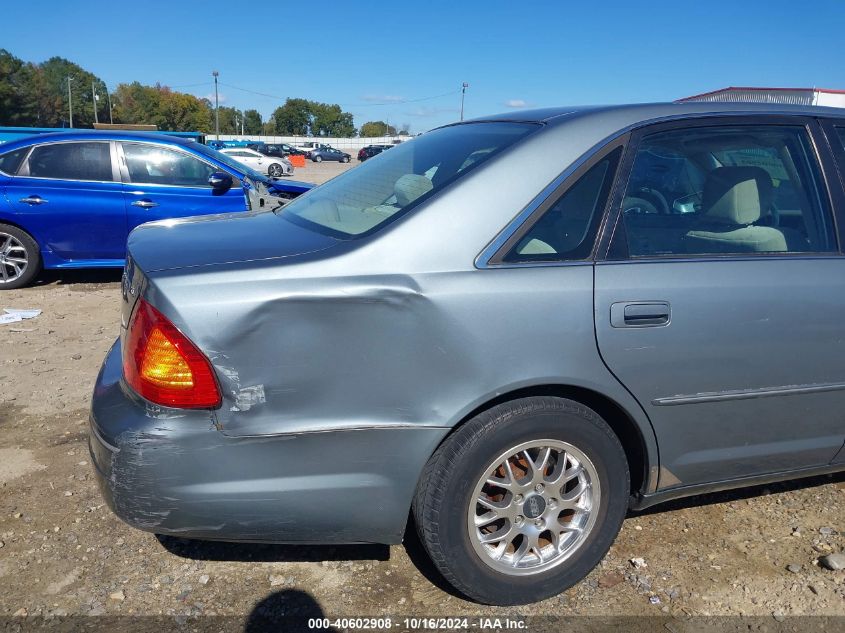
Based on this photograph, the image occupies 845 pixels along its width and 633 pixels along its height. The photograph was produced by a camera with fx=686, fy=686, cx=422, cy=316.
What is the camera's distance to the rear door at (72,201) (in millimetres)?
6707

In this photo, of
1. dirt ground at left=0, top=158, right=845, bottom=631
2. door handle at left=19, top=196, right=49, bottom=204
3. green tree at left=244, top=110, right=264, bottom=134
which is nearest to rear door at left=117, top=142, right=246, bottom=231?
door handle at left=19, top=196, right=49, bottom=204

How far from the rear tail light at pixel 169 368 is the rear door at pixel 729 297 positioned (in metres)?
1.24

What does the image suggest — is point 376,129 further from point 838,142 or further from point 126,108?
point 838,142

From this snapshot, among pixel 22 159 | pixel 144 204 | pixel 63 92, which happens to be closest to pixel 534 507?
pixel 144 204

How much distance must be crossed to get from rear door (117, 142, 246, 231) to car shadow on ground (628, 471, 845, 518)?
5.35 metres

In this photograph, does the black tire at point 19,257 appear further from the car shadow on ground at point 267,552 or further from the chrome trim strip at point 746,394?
the chrome trim strip at point 746,394

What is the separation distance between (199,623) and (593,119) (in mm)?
2219

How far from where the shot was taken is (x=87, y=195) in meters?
6.79

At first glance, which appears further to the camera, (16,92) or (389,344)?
(16,92)

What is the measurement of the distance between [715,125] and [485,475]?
1606 mm

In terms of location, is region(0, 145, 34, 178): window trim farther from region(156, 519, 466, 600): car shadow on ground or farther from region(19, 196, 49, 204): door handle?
region(156, 519, 466, 600): car shadow on ground

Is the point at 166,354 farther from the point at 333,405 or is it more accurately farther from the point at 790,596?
the point at 790,596

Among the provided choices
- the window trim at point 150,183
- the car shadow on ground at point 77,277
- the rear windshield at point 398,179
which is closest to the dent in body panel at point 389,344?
the rear windshield at point 398,179

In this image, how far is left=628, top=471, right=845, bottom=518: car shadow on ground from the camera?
10.4 feet
